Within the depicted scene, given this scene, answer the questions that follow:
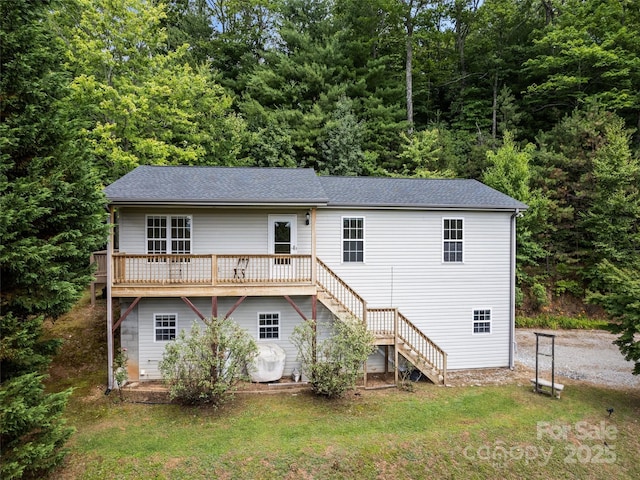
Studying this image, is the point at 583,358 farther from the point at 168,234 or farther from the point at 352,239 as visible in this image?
the point at 168,234

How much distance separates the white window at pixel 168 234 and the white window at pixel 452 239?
9.01 m

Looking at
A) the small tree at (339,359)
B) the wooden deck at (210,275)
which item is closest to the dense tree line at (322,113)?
the wooden deck at (210,275)

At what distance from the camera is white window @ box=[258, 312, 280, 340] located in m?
12.0

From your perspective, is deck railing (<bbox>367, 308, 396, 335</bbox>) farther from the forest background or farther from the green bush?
the forest background

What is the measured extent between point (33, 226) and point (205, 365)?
5.02 m

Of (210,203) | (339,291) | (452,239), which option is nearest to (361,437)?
(339,291)

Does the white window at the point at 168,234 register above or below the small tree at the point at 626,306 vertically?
above

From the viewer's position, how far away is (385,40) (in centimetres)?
3003

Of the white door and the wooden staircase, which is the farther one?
the white door

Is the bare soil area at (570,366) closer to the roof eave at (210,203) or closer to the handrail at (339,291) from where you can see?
the handrail at (339,291)

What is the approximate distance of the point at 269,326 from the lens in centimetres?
1207

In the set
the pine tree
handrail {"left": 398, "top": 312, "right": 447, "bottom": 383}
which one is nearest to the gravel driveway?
handrail {"left": 398, "top": 312, "right": 447, "bottom": 383}

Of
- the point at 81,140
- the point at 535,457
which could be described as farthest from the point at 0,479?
the point at 535,457

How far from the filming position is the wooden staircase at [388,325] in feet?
36.6
